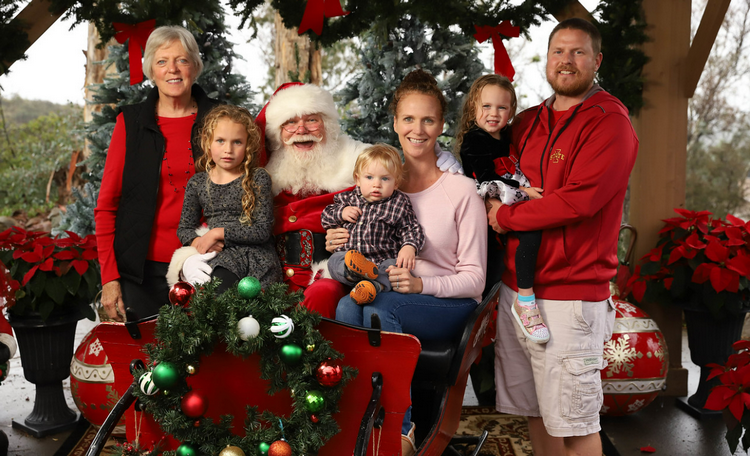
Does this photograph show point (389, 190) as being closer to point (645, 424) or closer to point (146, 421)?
point (146, 421)

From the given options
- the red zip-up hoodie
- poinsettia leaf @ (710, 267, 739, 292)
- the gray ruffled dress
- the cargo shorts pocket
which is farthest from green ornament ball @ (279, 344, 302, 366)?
poinsettia leaf @ (710, 267, 739, 292)

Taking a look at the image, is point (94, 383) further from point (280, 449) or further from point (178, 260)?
point (280, 449)

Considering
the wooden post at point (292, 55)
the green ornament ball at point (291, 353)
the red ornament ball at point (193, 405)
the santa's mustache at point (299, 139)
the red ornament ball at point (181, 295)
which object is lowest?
the red ornament ball at point (193, 405)

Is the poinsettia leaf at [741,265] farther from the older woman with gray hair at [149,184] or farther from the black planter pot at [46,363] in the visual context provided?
the black planter pot at [46,363]

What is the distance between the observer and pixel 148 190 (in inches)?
107

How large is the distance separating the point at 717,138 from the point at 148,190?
9044 millimetres

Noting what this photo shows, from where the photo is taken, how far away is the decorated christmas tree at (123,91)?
4.48 m

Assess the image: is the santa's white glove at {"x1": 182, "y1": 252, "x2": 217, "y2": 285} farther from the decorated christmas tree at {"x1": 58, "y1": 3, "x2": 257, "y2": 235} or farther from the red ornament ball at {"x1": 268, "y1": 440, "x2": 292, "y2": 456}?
the decorated christmas tree at {"x1": 58, "y1": 3, "x2": 257, "y2": 235}

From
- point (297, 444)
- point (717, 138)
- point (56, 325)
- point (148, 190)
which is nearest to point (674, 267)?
point (297, 444)

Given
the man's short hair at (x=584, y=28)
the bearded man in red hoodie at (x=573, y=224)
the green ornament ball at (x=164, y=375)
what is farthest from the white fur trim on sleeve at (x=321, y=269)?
the man's short hair at (x=584, y=28)

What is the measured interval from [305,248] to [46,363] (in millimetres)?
1969

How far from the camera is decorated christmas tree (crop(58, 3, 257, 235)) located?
14.7 feet

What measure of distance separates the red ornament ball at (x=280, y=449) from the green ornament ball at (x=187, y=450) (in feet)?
0.85

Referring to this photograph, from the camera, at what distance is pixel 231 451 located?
1828mm
